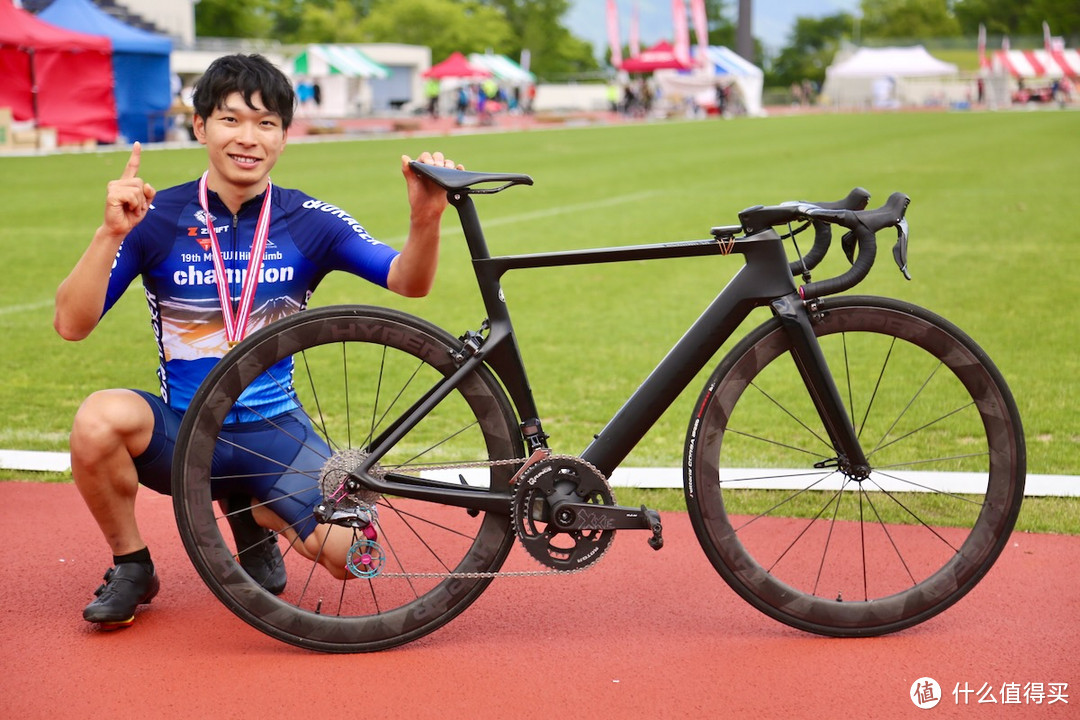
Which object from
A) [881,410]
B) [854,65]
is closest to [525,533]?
[881,410]

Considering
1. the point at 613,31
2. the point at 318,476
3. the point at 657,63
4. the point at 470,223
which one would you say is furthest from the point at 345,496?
the point at 613,31

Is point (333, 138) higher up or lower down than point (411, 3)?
lower down

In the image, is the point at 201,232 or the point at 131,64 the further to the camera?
the point at 131,64

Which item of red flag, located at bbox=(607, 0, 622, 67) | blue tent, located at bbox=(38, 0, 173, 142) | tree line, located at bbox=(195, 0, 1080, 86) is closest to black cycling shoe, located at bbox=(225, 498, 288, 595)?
blue tent, located at bbox=(38, 0, 173, 142)

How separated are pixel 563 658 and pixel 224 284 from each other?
1.41 m

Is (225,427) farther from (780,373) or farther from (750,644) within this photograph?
(780,373)

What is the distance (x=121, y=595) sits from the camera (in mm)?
3646

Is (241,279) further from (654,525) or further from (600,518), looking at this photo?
(654,525)

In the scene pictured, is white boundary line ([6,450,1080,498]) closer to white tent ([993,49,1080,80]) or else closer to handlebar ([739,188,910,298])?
handlebar ([739,188,910,298])

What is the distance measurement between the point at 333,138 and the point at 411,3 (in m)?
72.5

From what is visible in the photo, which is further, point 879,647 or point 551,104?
point 551,104

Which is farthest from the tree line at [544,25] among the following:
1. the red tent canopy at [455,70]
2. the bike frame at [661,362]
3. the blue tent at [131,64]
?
the bike frame at [661,362]

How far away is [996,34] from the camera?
133250 mm
